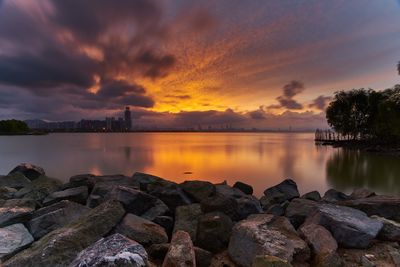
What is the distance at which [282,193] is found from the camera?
35.2 feet

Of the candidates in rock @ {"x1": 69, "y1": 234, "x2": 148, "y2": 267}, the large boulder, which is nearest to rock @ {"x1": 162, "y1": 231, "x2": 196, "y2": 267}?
rock @ {"x1": 69, "y1": 234, "x2": 148, "y2": 267}

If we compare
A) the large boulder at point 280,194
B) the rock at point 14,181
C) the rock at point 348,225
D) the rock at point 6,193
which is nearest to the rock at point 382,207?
the rock at point 348,225

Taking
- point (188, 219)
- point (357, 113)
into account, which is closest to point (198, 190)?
point (188, 219)

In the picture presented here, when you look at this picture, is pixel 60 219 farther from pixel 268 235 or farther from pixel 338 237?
pixel 338 237

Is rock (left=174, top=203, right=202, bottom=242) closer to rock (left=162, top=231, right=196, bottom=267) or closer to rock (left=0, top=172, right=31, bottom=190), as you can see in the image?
rock (left=162, top=231, right=196, bottom=267)

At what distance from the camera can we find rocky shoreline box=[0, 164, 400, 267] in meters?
4.16

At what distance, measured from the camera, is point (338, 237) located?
523 cm

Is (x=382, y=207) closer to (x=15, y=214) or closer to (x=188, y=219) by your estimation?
(x=188, y=219)

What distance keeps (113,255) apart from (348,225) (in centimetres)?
423

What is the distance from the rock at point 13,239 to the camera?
4.93 meters

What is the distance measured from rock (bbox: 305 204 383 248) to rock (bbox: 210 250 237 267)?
1.94m

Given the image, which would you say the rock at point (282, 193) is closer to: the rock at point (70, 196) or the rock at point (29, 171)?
the rock at point (70, 196)

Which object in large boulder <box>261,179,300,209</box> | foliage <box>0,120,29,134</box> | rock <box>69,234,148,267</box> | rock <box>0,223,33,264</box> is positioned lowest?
large boulder <box>261,179,300,209</box>

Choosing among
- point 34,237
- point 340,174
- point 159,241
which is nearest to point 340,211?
point 159,241
